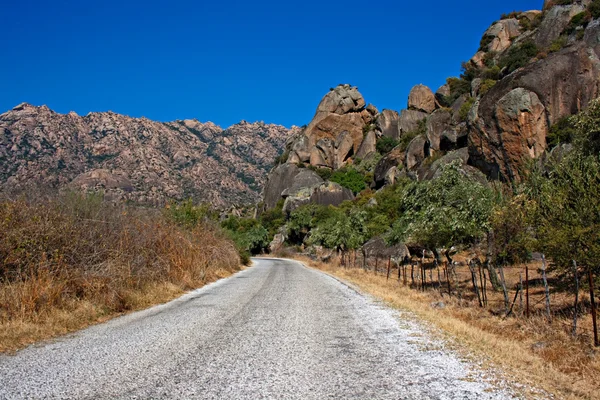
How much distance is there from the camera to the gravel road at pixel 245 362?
4.51 m

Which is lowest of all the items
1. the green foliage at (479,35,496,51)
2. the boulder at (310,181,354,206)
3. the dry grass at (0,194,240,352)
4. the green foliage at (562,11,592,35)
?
the dry grass at (0,194,240,352)

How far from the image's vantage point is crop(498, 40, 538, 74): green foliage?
5222 cm

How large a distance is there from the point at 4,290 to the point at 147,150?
104 m

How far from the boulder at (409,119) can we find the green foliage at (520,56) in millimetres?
26519

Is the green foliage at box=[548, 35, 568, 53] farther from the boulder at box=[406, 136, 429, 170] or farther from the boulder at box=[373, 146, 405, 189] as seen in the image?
the boulder at box=[373, 146, 405, 189]

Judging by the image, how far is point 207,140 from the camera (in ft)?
477

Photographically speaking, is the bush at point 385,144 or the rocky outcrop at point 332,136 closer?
the bush at point 385,144

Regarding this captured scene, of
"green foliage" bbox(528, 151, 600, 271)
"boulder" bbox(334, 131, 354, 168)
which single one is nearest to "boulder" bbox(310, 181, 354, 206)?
"boulder" bbox(334, 131, 354, 168)

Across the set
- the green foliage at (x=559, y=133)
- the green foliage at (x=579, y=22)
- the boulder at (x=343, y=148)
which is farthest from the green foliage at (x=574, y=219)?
the boulder at (x=343, y=148)

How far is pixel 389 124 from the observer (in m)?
89.8

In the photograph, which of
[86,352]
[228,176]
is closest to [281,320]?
[86,352]

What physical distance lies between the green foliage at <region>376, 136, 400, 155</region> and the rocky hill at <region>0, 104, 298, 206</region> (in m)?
38.1

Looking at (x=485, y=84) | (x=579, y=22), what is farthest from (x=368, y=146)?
(x=579, y=22)

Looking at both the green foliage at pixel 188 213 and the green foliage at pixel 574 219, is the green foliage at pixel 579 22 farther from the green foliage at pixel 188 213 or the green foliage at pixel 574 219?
the green foliage at pixel 188 213
